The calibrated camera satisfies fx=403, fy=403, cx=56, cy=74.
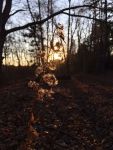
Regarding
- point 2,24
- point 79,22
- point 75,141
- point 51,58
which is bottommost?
point 75,141

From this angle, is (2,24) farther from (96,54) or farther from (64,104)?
(96,54)

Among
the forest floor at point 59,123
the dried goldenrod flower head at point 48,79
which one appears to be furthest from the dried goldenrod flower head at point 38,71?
the forest floor at point 59,123

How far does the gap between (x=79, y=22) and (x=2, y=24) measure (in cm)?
4616

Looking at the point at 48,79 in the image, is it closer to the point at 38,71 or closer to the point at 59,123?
the point at 38,71

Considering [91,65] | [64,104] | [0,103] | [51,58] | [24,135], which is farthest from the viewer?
[91,65]

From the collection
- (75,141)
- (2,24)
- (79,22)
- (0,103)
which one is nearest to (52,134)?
(75,141)

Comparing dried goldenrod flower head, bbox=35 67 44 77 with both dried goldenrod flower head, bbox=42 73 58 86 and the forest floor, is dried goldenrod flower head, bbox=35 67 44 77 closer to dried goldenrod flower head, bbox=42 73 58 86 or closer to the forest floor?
dried goldenrod flower head, bbox=42 73 58 86

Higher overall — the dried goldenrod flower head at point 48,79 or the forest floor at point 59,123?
the dried goldenrod flower head at point 48,79

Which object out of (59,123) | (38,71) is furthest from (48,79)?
(59,123)

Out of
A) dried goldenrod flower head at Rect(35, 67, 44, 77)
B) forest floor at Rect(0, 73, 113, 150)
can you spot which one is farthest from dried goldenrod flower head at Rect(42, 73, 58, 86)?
forest floor at Rect(0, 73, 113, 150)

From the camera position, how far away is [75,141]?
10.2 metres

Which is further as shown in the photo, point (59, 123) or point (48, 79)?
point (59, 123)

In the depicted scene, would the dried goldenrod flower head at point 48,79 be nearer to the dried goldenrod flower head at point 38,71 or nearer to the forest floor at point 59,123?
the dried goldenrod flower head at point 38,71

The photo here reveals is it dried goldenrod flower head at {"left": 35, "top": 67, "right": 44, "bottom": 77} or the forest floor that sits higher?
dried goldenrod flower head at {"left": 35, "top": 67, "right": 44, "bottom": 77}
